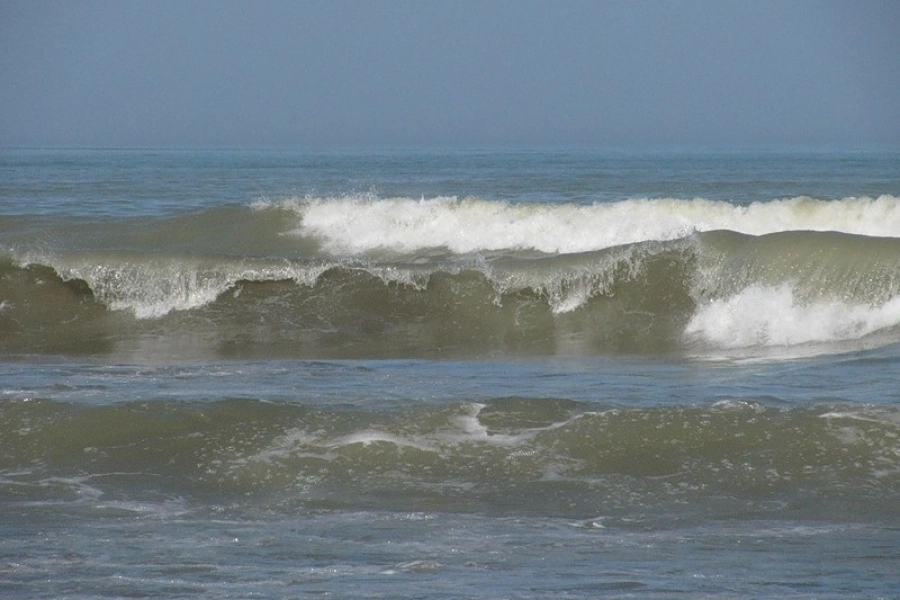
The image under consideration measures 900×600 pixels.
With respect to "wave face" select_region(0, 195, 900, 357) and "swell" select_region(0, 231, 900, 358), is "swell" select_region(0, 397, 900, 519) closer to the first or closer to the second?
"wave face" select_region(0, 195, 900, 357)

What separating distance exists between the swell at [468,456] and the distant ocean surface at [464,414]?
0.09ft

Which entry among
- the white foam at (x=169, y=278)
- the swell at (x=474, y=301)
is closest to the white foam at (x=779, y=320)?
the swell at (x=474, y=301)

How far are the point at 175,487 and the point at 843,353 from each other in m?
6.67

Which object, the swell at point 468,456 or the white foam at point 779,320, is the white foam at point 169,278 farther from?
the swell at point 468,456

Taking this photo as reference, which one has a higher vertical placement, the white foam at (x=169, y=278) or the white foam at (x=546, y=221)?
the white foam at (x=546, y=221)

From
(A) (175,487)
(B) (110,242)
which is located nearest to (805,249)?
(A) (175,487)

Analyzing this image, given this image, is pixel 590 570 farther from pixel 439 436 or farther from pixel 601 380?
pixel 601 380

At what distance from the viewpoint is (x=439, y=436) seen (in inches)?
329

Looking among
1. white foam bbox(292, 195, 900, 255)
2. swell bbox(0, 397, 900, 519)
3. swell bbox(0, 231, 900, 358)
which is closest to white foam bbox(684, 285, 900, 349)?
swell bbox(0, 231, 900, 358)

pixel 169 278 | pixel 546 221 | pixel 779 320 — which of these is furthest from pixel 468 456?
pixel 546 221

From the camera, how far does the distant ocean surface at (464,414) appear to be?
232 inches

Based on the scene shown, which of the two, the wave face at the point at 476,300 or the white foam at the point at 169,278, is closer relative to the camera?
the wave face at the point at 476,300

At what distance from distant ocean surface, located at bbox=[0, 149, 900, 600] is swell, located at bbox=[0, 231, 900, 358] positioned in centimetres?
5

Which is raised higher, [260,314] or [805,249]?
[805,249]
